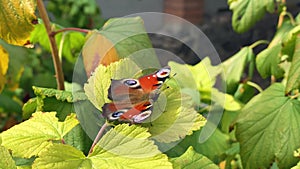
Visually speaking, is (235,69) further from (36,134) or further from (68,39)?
(36,134)

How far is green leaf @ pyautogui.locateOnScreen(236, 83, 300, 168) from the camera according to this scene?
2.83ft

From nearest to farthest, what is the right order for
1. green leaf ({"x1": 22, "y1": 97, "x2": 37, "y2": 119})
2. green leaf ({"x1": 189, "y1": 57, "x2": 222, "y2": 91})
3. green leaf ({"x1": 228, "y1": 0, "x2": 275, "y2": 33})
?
green leaf ({"x1": 22, "y1": 97, "x2": 37, "y2": 119}) < green leaf ({"x1": 189, "y1": 57, "x2": 222, "y2": 91}) < green leaf ({"x1": 228, "y1": 0, "x2": 275, "y2": 33})

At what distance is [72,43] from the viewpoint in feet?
3.79

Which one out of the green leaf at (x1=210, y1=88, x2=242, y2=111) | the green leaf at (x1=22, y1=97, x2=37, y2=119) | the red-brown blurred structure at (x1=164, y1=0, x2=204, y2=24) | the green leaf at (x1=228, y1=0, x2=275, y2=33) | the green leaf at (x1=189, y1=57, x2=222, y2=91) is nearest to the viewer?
the green leaf at (x1=22, y1=97, x2=37, y2=119)

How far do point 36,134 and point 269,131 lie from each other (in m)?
0.44

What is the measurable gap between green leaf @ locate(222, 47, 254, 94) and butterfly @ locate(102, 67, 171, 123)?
0.84m

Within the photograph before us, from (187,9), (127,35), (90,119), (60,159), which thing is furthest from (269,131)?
(187,9)

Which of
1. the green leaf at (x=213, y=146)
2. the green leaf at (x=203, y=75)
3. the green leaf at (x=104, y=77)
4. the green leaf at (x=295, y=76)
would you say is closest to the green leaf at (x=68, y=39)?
the green leaf at (x=203, y=75)

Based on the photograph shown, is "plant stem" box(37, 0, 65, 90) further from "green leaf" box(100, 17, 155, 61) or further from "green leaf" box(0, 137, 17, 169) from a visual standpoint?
"green leaf" box(0, 137, 17, 169)

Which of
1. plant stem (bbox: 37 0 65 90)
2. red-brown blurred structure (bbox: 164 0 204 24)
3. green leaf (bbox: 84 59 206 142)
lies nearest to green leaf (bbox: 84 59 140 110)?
green leaf (bbox: 84 59 206 142)

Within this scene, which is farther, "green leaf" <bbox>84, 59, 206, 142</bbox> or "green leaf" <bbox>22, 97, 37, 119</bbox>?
"green leaf" <bbox>22, 97, 37, 119</bbox>

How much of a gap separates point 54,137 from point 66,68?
1.92 meters

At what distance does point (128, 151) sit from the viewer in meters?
0.51

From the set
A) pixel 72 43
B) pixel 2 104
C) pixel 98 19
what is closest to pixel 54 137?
pixel 72 43
